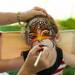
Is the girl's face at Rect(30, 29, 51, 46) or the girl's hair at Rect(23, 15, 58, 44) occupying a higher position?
the girl's hair at Rect(23, 15, 58, 44)

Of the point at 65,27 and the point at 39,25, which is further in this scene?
the point at 65,27

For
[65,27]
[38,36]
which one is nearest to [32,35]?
[38,36]

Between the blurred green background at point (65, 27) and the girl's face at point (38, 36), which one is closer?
the girl's face at point (38, 36)

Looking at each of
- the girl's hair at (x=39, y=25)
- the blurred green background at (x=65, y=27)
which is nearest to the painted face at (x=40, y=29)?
the girl's hair at (x=39, y=25)

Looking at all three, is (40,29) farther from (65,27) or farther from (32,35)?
(65,27)

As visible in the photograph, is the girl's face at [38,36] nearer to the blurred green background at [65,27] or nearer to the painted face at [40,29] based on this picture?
the painted face at [40,29]

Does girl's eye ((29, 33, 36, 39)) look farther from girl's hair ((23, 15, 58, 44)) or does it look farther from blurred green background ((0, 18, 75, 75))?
blurred green background ((0, 18, 75, 75))

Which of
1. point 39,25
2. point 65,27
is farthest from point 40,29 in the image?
point 65,27

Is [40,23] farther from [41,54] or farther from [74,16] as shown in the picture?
[74,16]

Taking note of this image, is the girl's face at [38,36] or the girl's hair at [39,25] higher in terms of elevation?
the girl's hair at [39,25]

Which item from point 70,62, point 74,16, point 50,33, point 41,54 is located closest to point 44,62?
point 41,54

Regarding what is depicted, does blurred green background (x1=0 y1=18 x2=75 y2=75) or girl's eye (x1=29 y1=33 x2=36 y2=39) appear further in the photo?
blurred green background (x1=0 y1=18 x2=75 y2=75)

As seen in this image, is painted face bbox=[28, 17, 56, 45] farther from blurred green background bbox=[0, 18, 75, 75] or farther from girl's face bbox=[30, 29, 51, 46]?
blurred green background bbox=[0, 18, 75, 75]

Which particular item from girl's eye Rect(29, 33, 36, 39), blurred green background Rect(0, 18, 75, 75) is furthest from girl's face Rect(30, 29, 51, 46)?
blurred green background Rect(0, 18, 75, 75)
